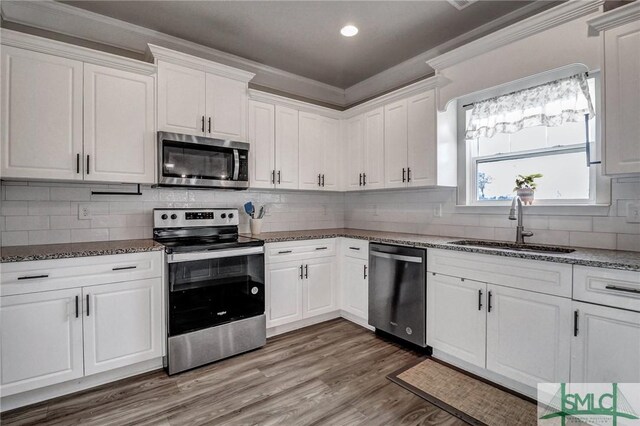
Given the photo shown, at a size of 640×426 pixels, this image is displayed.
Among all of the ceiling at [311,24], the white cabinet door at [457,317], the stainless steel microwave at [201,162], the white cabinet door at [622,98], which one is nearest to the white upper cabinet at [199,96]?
the stainless steel microwave at [201,162]

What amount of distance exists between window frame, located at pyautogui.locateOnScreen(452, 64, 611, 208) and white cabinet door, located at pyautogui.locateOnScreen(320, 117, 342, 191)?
1.39 m

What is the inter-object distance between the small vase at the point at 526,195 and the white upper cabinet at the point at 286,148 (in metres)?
2.13

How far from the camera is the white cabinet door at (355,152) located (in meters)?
3.72

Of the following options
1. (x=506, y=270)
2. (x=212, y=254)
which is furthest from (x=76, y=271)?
(x=506, y=270)

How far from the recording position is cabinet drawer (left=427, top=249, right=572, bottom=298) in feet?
6.16

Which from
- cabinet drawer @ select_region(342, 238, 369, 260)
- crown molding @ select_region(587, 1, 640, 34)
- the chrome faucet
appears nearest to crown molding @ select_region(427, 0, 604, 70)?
crown molding @ select_region(587, 1, 640, 34)

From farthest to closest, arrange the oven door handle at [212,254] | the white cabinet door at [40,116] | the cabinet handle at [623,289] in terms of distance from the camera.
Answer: the oven door handle at [212,254] < the white cabinet door at [40,116] < the cabinet handle at [623,289]

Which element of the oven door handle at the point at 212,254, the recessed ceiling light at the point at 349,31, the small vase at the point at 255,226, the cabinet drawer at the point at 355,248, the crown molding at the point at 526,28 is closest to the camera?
the crown molding at the point at 526,28

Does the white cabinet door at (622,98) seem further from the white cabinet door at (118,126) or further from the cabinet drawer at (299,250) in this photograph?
the white cabinet door at (118,126)

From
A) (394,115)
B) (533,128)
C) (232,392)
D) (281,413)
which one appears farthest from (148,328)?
(533,128)

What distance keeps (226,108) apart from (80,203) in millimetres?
1465

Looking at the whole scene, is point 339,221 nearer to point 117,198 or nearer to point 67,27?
point 117,198

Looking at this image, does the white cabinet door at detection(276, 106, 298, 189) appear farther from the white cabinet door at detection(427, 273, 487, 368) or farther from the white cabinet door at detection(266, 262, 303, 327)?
the white cabinet door at detection(427, 273, 487, 368)

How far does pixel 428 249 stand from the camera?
261cm
